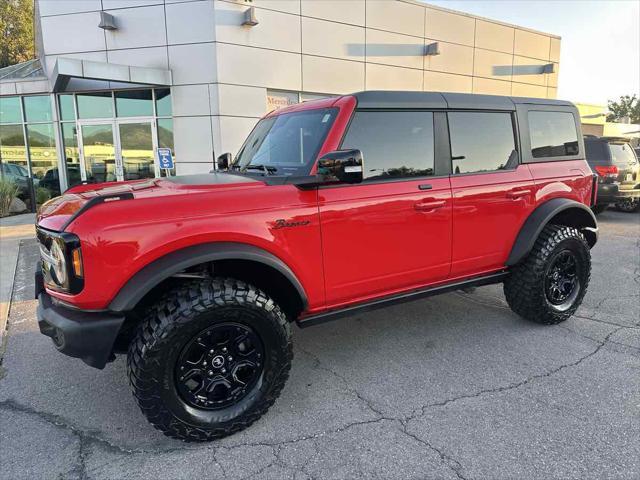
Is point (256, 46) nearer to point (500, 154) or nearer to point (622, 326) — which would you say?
point (500, 154)

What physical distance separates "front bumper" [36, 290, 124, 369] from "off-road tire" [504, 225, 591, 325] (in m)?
3.38

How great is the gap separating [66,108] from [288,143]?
1195 centimetres

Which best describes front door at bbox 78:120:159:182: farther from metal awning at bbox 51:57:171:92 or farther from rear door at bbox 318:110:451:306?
rear door at bbox 318:110:451:306

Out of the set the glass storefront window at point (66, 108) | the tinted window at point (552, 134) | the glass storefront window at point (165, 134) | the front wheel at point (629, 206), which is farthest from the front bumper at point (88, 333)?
the front wheel at point (629, 206)

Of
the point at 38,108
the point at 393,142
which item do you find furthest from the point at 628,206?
the point at 38,108

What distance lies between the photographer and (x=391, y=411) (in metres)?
2.85

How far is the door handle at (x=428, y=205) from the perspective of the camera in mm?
3244

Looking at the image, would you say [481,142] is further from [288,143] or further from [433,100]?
[288,143]

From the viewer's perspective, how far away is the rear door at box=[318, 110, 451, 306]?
295 centimetres

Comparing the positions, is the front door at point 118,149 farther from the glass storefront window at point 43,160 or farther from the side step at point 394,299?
the side step at point 394,299

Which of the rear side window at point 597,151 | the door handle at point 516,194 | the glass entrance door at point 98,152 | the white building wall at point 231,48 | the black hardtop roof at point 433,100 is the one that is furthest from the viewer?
the glass entrance door at point 98,152

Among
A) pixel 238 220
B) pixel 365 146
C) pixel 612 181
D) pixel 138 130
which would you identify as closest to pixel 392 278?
pixel 365 146

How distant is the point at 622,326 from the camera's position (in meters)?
4.16

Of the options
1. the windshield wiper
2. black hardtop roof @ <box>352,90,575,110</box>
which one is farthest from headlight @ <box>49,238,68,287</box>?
black hardtop roof @ <box>352,90,575,110</box>
